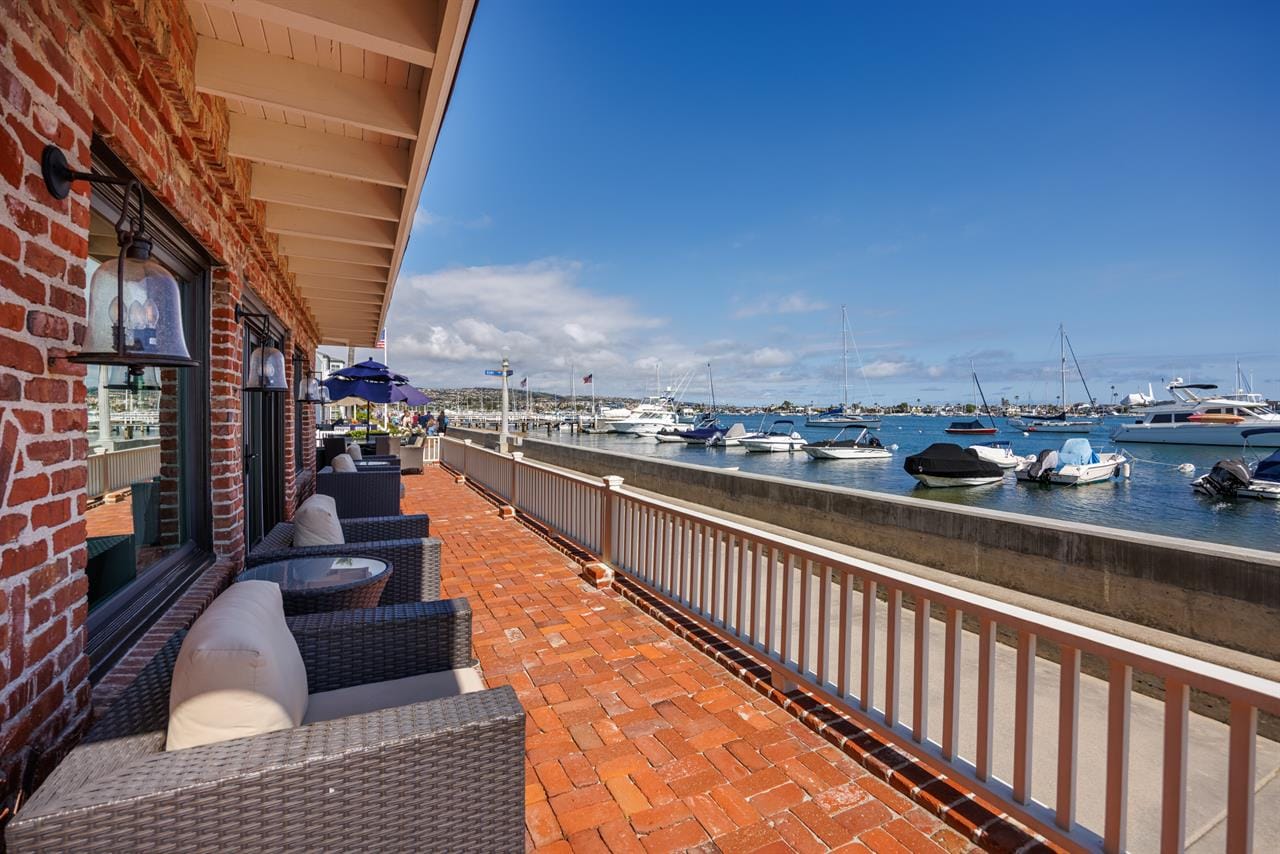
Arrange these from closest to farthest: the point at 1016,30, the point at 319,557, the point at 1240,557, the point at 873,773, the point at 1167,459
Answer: the point at 873,773, the point at 319,557, the point at 1240,557, the point at 1016,30, the point at 1167,459

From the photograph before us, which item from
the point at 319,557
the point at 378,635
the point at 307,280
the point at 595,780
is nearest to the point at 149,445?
the point at 319,557

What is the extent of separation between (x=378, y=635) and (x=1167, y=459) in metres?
43.9

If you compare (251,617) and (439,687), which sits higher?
(251,617)

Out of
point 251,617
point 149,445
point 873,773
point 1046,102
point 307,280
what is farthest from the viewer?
point 1046,102

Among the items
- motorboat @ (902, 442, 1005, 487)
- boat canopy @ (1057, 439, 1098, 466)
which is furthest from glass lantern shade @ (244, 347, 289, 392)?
boat canopy @ (1057, 439, 1098, 466)

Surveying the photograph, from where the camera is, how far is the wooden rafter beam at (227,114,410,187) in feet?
8.36

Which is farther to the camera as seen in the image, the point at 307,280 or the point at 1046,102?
the point at 1046,102

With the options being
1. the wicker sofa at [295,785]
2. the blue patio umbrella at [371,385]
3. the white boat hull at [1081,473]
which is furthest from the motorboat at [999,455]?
the wicker sofa at [295,785]

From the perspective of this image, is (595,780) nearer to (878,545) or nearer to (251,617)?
(251,617)

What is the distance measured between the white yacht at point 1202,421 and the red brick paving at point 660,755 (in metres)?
43.9

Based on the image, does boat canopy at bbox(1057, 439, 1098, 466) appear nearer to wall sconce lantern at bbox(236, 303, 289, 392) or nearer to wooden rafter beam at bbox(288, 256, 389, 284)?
wooden rafter beam at bbox(288, 256, 389, 284)

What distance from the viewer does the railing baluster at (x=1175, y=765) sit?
1438 mm

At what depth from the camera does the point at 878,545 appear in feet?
20.9

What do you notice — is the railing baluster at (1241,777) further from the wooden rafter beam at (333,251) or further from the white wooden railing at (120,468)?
the wooden rafter beam at (333,251)
